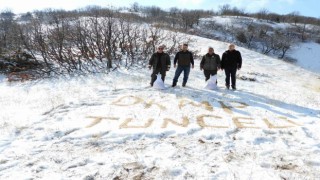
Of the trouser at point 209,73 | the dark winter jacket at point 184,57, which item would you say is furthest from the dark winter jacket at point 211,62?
the dark winter jacket at point 184,57

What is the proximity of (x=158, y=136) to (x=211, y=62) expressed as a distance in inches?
218

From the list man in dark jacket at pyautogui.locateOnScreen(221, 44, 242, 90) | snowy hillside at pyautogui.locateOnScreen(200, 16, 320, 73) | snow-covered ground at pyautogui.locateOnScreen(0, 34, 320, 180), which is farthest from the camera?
snowy hillside at pyautogui.locateOnScreen(200, 16, 320, 73)

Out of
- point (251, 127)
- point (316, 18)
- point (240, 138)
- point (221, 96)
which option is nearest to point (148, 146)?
point (240, 138)

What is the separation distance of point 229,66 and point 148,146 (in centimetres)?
610

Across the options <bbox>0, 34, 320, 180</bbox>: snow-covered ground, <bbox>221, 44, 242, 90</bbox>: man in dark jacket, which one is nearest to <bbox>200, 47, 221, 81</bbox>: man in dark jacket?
<bbox>221, 44, 242, 90</bbox>: man in dark jacket

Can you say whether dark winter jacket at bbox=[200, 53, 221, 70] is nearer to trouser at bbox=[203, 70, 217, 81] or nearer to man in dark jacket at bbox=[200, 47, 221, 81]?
man in dark jacket at bbox=[200, 47, 221, 81]

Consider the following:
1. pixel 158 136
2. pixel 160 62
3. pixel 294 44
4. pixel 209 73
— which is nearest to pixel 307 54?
pixel 294 44

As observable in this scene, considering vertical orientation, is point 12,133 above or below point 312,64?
above

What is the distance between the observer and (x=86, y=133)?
7.11 metres

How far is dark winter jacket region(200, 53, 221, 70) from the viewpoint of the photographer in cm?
1165

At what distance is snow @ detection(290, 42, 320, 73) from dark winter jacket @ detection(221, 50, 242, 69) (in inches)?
2054

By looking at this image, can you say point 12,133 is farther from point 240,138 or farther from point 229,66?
point 229,66

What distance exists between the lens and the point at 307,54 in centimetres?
6669

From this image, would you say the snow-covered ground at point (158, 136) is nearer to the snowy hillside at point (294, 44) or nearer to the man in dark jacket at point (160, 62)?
the man in dark jacket at point (160, 62)
